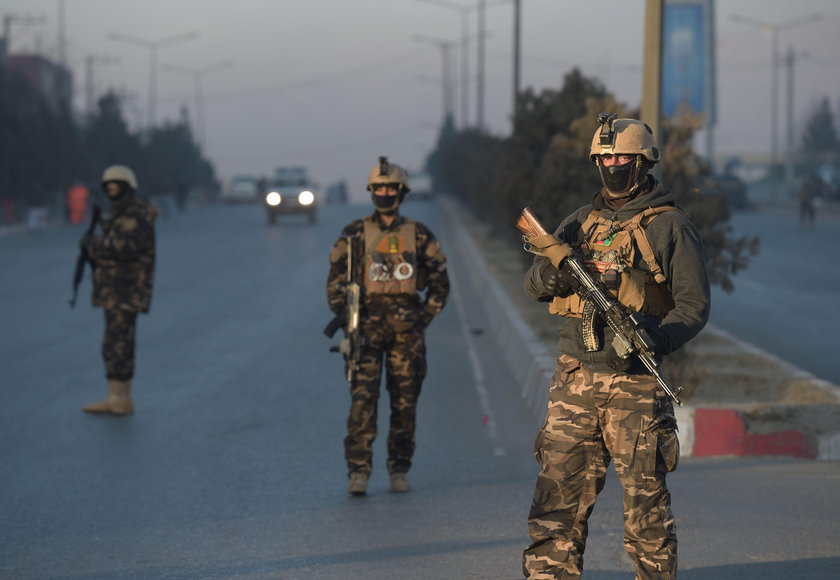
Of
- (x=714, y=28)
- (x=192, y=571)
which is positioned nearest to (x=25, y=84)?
(x=714, y=28)

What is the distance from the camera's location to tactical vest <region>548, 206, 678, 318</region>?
4762 millimetres

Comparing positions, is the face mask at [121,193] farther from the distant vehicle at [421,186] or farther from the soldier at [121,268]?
the distant vehicle at [421,186]

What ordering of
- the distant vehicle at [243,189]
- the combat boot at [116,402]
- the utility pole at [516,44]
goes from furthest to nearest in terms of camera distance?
1. the distant vehicle at [243,189]
2. the utility pole at [516,44]
3. the combat boot at [116,402]

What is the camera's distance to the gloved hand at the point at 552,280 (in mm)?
4781

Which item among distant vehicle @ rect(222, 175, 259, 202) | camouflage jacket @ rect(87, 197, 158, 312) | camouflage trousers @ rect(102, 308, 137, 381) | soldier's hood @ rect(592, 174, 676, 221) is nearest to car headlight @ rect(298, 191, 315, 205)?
camouflage jacket @ rect(87, 197, 158, 312)

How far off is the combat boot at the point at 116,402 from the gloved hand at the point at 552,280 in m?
6.32

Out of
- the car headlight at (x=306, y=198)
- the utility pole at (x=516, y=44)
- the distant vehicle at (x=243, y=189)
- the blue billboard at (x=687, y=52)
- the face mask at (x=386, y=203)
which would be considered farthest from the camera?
the distant vehicle at (x=243, y=189)

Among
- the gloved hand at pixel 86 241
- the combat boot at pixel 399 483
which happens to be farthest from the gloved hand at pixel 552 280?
the gloved hand at pixel 86 241

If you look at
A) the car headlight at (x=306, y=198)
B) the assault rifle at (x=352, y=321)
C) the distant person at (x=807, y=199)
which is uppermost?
the distant person at (x=807, y=199)

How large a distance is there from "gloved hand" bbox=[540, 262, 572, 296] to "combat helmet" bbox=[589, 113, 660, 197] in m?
0.34

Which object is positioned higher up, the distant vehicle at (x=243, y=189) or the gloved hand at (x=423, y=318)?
the distant vehicle at (x=243, y=189)

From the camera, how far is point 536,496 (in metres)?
4.91

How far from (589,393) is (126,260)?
6.25 metres

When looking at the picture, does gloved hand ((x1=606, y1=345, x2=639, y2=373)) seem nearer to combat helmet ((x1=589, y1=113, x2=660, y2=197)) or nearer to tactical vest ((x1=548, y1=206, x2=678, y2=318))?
tactical vest ((x1=548, y1=206, x2=678, y2=318))
